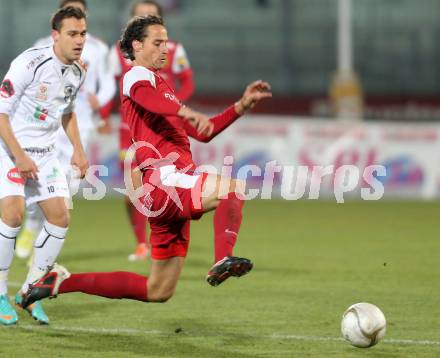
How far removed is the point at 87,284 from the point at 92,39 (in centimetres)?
469

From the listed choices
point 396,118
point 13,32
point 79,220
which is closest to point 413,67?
point 396,118

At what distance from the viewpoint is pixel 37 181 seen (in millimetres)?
7309

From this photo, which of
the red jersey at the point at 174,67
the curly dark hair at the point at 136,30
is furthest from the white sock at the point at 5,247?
the red jersey at the point at 174,67

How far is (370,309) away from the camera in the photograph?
6.41 metres

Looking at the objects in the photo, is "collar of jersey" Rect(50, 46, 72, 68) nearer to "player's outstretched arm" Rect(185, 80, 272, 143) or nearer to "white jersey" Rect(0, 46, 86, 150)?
"white jersey" Rect(0, 46, 86, 150)

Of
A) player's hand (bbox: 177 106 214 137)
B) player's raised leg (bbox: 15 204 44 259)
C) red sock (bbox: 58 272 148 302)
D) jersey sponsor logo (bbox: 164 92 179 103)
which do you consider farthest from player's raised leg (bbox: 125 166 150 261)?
player's hand (bbox: 177 106 214 137)

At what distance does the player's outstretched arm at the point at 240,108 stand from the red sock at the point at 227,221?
386 mm

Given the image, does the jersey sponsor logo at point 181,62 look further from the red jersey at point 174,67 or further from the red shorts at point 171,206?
the red shorts at point 171,206

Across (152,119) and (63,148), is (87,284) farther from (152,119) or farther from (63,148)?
(63,148)

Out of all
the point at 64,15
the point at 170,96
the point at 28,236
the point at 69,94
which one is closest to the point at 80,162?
the point at 69,94

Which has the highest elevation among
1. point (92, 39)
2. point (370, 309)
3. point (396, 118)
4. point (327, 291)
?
point (92, 39)

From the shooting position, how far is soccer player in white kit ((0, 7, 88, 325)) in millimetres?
7223

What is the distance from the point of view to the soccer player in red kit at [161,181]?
6.17 metres

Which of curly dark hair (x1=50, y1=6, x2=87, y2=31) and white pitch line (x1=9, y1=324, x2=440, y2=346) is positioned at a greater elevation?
curly dark hair (x1=50, y1=6, x2=87, y2=31)
